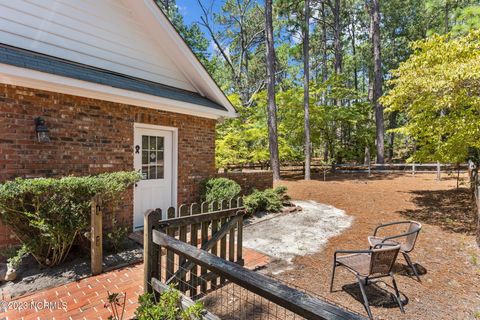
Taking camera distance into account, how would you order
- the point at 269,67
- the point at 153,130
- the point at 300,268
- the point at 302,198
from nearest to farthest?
the point at 300,268 < the point at 153,130 < the point at 302,198 < the point at 269,67

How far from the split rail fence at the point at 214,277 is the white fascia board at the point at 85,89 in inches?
117

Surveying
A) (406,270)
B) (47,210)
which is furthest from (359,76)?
(47,210)

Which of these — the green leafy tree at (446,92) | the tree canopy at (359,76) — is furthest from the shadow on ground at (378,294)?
the tree canopy at (359,76)

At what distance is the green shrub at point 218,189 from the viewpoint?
6.49 m

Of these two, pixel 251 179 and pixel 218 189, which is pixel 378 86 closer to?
pixel 251 179

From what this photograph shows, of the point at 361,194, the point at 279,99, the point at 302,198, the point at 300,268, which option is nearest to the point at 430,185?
the point at 361,194

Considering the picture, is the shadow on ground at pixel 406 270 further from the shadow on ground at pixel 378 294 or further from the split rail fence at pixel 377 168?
the split rail fence at pixel 377 168

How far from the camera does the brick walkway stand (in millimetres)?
2898

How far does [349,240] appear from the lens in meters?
5.61

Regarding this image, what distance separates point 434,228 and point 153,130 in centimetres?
714

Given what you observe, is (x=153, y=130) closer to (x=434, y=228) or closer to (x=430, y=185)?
(x=434, y=228)

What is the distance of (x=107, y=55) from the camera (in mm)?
5922

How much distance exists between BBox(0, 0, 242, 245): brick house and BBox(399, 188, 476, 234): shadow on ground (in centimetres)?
614

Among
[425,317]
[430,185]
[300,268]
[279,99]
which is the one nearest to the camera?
[425,317]
